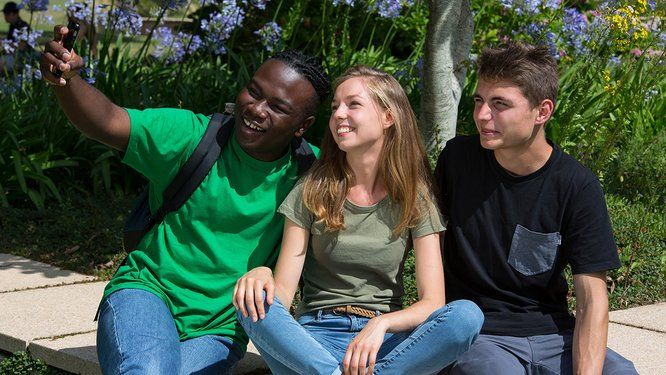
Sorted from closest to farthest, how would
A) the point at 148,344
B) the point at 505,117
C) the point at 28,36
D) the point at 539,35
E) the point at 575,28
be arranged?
1. the point at 148,344
2. the point at 505,117
3. the point at 539,35
4. the point at 575,28
5. the point at 28,36

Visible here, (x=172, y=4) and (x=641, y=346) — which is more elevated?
(x=172, y=4)

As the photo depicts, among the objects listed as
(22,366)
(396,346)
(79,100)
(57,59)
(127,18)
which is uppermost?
(57,59)

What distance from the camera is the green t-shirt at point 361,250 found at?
3.30m

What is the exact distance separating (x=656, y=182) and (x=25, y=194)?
3848mm

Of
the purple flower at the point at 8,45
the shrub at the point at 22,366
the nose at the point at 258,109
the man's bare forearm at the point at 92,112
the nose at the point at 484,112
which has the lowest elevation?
the shrub at the point at 22,366

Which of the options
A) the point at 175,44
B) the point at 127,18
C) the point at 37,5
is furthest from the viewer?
the point at 175,44

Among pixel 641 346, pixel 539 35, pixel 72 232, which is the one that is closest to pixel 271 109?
pixel 641 346

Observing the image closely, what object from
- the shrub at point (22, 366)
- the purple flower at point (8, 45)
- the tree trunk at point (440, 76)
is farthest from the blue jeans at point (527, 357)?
the purple flower at point (8, 45)

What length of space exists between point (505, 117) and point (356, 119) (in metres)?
0.47

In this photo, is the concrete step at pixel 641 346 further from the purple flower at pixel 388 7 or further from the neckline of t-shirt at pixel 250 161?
the purple flower at pixel 388 7

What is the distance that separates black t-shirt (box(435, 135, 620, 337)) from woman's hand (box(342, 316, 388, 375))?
0.44 metres

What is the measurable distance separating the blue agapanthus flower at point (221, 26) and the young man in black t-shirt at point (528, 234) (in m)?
4.13

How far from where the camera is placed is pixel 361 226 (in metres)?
3.32

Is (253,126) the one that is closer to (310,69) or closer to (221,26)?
(310,69)
